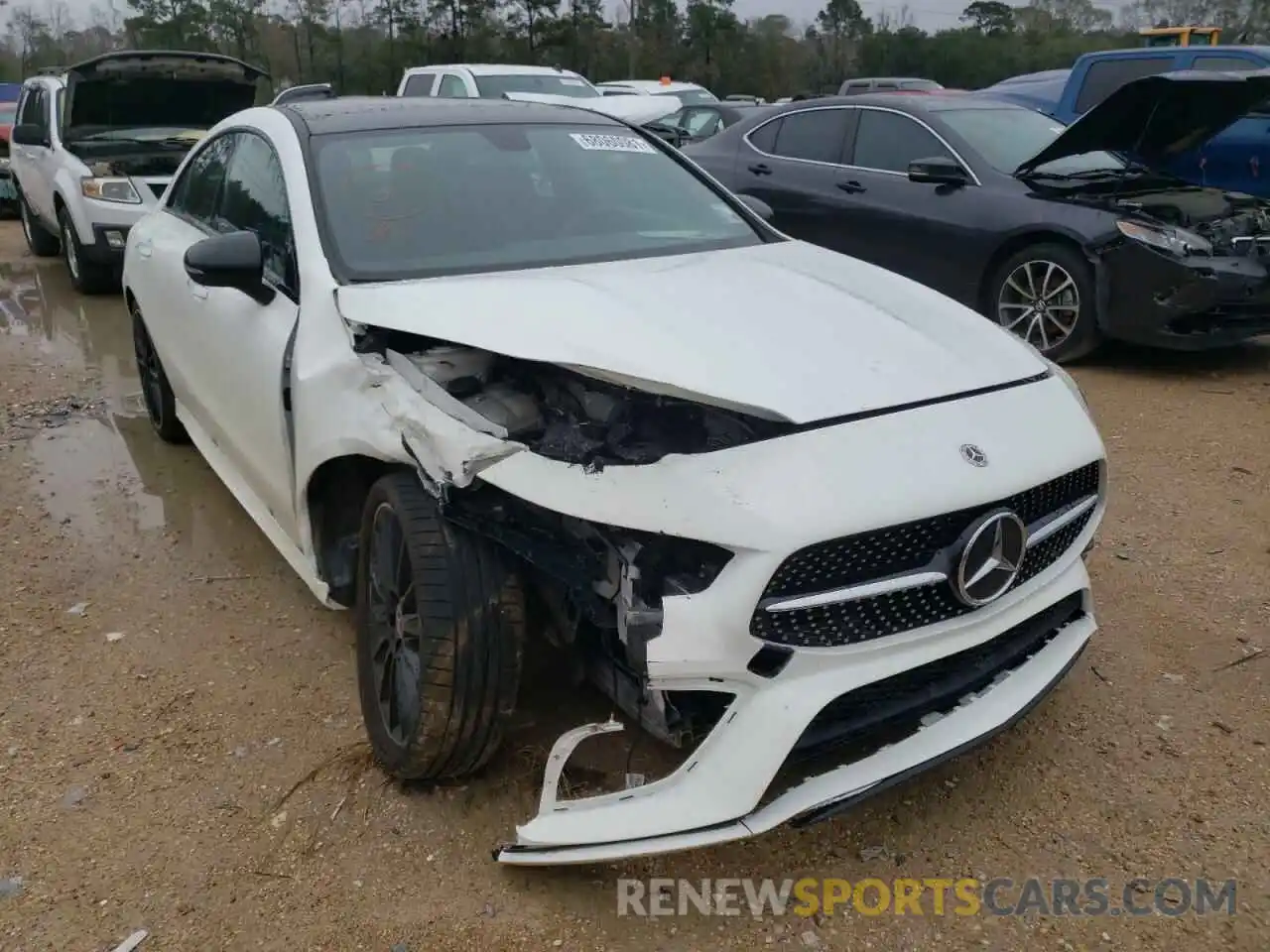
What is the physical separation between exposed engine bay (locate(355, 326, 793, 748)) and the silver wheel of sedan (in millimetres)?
4527

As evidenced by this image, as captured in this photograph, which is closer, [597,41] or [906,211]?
[906,211]

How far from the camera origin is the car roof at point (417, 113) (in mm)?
3623

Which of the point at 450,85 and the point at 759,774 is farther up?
the point at 450,85

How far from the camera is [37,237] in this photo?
11203 mm

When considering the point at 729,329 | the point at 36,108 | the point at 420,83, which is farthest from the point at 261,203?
the point at 420,83

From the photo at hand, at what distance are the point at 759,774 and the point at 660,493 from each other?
0.59 m

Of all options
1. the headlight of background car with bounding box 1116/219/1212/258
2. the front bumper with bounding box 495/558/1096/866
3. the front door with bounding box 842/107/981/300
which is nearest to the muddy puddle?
the front bumper with bounding box 495/558/1096/866

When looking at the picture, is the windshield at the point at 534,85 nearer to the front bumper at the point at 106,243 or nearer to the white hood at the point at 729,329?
the front bumper at the point at 106,243

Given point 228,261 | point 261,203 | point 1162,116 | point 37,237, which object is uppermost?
point 1162,116

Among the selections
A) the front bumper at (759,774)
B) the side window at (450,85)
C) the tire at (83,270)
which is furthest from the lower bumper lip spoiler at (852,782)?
the side window at (450,85)

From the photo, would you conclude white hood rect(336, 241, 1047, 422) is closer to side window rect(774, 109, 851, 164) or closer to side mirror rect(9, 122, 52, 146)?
side window rect(774, 109, 851, 164)

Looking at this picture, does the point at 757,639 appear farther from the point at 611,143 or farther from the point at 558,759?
the point at 611,143

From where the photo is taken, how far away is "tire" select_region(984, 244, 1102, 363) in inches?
244

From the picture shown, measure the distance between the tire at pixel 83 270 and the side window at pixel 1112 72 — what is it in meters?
8.28
